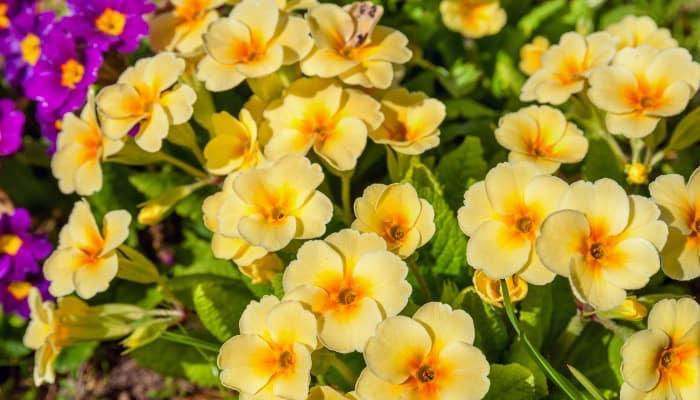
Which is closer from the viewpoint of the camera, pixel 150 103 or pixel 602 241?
pixel 602 241

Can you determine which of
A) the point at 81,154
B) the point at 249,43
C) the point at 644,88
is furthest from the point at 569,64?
the point at 81,154

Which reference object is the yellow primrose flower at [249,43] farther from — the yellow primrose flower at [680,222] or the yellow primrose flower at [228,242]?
the yellow primrose flower at [680,222]

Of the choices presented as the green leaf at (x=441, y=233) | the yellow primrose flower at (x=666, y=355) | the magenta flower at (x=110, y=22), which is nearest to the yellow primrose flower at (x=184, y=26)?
the magenta flower at (x=110, y=22)

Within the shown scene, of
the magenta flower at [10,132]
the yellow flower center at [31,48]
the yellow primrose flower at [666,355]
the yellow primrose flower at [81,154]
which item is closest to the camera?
the yellow primrose flower at [666,355]

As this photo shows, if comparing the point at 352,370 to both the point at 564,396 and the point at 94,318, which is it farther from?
the point at 94,318

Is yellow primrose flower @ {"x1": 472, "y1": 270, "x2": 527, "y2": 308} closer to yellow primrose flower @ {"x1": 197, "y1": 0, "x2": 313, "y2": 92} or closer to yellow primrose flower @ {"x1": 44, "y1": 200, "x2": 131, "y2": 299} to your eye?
yellow primrose flower @ {"x1": 197, "y1": 0, "x2": 313, "y2": 92}

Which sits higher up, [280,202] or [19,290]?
[280,202]

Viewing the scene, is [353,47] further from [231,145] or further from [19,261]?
[19,261]

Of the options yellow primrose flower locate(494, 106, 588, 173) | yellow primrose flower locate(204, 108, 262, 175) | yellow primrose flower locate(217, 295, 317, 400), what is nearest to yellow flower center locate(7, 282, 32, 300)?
yellow primrose flower locate(204, 108, 262, 175)
